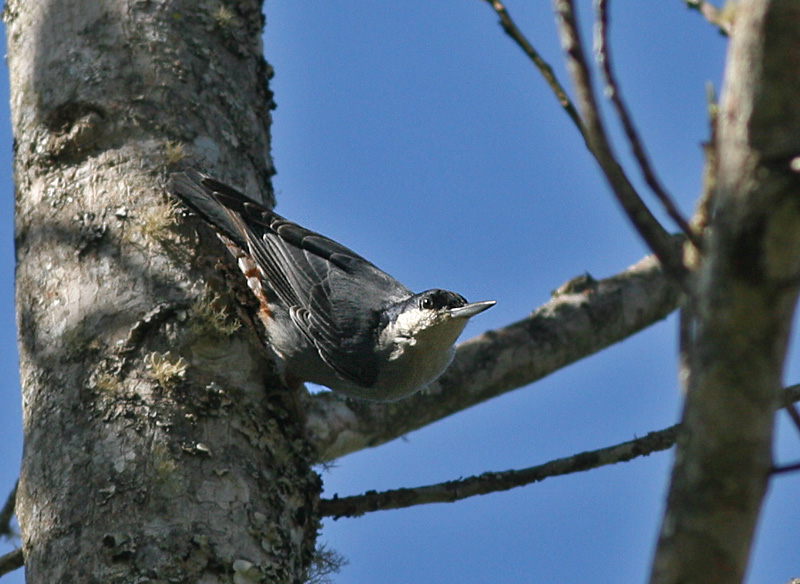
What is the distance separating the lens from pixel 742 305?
97 centimetres

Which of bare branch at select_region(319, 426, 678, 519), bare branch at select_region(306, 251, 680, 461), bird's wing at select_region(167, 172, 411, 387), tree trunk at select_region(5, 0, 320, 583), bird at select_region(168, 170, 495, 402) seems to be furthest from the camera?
bare branch at select_region(306, 251, 680, 461)

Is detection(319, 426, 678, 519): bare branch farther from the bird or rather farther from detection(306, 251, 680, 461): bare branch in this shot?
detection(306, 251, 680, 461): bare branch

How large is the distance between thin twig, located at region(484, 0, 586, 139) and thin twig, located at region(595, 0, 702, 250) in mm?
152

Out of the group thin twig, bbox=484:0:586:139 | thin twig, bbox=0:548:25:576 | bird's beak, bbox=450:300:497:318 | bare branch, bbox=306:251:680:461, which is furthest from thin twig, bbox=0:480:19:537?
thin twig, bbox=484:0:586:139

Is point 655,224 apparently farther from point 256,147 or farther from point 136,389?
Answer: point 256,147

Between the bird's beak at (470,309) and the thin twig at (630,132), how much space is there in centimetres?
197

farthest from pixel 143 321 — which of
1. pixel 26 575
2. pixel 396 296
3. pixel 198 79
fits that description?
pixel 396 296

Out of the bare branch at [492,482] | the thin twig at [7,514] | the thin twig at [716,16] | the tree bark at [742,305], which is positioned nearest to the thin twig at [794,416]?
the tree bark at [742,305]

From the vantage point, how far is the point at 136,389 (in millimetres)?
2521

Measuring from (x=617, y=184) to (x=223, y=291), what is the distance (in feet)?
6.64

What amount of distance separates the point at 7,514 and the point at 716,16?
268 cm

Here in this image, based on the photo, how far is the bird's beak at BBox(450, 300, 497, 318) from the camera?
314 centimetres

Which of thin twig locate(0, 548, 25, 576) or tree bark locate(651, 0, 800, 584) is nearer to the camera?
tree bark locate(651, 0, 800, 584)

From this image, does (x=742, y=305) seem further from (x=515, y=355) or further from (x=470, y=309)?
(x=515, y=355)
